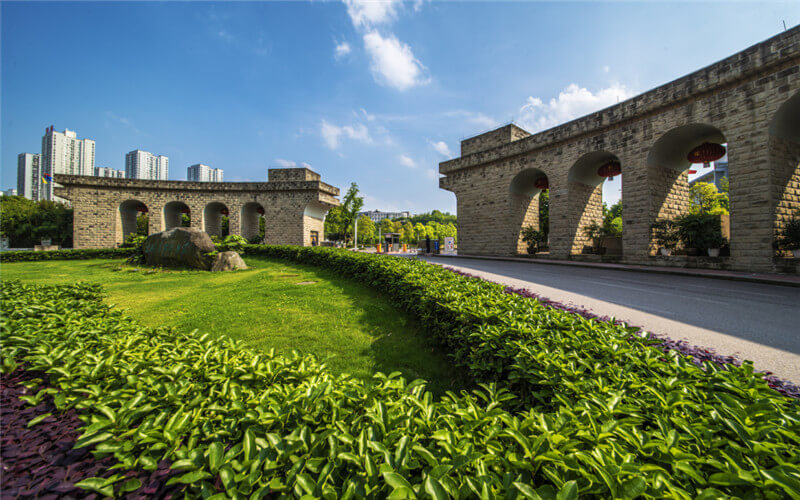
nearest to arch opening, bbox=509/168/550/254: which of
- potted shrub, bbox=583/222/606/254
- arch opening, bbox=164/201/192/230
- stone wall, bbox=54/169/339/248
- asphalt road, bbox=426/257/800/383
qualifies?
potted shrub, bbox=583/222/606/254

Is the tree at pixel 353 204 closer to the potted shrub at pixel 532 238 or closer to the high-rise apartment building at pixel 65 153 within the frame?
the potted shrub at pixel 532 238

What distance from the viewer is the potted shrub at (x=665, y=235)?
1151 centimetres

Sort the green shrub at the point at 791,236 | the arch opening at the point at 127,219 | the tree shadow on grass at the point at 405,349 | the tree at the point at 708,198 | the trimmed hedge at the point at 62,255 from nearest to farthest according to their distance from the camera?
the tree shadow on grass at the point at 405,349
the green shrub at the point at 791,236
the trimmed hedge at the point at 62,255
the arch opening at the point at 127,219
the tree at the point at 708,198

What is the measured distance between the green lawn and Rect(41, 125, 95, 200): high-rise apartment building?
224 feet

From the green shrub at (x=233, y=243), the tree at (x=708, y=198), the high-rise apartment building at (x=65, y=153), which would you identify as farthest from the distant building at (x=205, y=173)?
the tree at (x=708, y=198)

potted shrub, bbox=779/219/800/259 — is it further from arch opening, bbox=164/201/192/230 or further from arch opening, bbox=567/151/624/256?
arch opening, bbox=164/201/192/230

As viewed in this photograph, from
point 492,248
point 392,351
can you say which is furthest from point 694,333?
point 492,248

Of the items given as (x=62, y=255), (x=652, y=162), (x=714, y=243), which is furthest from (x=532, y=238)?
(x=62, y=255)

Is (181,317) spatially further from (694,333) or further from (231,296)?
(694,333)

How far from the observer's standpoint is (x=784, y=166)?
9.31 meters

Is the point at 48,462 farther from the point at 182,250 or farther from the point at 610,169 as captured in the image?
the point at 610,169

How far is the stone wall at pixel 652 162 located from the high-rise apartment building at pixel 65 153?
233ft

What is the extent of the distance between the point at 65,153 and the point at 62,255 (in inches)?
2224

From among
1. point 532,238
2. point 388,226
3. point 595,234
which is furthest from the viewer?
point 388,226
